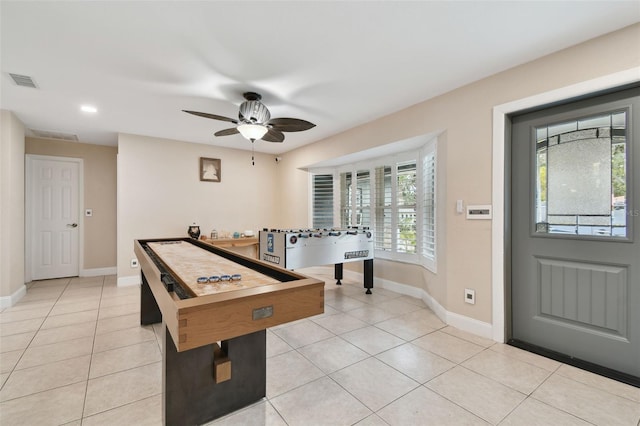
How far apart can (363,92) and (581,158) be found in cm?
205

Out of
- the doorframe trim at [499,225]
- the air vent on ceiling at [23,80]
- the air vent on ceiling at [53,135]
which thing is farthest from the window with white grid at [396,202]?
the air vent on ceiling at [53,135]

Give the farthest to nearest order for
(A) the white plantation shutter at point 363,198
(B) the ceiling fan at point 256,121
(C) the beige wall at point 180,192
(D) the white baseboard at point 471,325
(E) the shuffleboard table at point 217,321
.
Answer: (A) the white plantation shutter at point 363,198 < (C) the beige wall at point 180,192 < (B) the ceiling fan at point 256,121 < (D) the white baseboard at point 471,325 < (E) the shuffleboard table at point 217,321

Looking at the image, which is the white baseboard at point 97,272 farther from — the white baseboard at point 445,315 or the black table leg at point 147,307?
the white baseboard at point 445,315

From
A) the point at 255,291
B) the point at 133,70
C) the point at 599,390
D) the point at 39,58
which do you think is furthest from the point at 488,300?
the point at 39,58

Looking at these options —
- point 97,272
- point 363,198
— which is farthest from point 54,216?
point 363,198

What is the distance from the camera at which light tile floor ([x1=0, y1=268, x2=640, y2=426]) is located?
5.38ft

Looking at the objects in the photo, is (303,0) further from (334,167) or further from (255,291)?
(334,167)

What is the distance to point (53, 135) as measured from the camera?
15.3 feet

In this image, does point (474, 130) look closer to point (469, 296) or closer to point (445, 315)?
point (469, 296)

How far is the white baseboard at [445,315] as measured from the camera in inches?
105

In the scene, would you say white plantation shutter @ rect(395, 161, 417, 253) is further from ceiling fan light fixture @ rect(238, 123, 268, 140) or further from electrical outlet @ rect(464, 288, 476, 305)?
ceiling fan light fixture @ rect(238, 123, 268, 140)

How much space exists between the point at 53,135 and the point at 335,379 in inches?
234

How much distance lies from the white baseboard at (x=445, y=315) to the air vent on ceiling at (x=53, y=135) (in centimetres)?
587

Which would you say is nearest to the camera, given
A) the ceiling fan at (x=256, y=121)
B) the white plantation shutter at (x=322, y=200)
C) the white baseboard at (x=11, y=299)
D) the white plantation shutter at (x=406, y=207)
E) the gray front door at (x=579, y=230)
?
the gray front door at (x=579, y=230)
